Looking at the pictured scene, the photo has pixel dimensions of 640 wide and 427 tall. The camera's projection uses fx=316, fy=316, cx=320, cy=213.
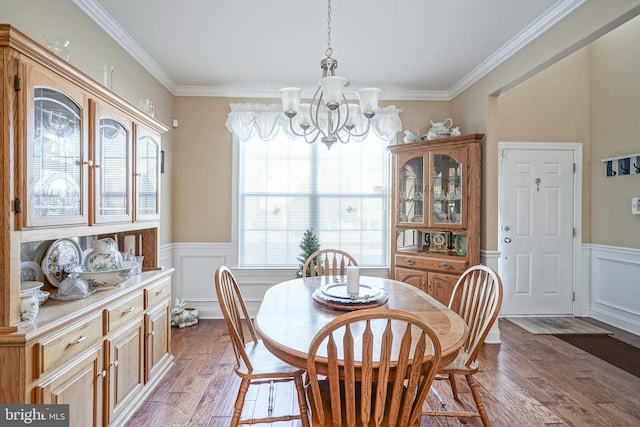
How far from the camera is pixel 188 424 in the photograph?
6.22ft

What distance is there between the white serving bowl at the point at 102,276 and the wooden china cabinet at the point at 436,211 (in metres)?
2.65

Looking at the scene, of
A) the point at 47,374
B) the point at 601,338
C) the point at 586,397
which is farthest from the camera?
the point at 601,338

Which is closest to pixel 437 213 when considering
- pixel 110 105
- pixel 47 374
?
pixel 110 105

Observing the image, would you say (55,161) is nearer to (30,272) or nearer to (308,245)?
(30,272)

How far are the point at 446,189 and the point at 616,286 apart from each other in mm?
2273

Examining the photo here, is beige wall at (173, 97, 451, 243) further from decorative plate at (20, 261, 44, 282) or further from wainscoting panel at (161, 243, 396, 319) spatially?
decorative plate at (20, 261, 44, 282)

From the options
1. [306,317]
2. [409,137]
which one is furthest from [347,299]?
[409,137]

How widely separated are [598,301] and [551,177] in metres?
1.56

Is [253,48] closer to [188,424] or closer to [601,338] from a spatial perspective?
[188,424]

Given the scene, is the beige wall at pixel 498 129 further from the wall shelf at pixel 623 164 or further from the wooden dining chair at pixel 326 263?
the wooden dining chair at pixel 326 263

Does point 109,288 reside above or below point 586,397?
above

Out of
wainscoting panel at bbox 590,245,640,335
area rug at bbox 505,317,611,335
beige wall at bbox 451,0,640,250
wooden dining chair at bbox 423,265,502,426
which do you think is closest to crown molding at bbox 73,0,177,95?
wooden dining chair at bbox 423,265,502,426

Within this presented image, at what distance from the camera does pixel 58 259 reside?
1.79 metres

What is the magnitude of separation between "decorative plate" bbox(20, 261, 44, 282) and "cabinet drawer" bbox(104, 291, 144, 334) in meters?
0.43
